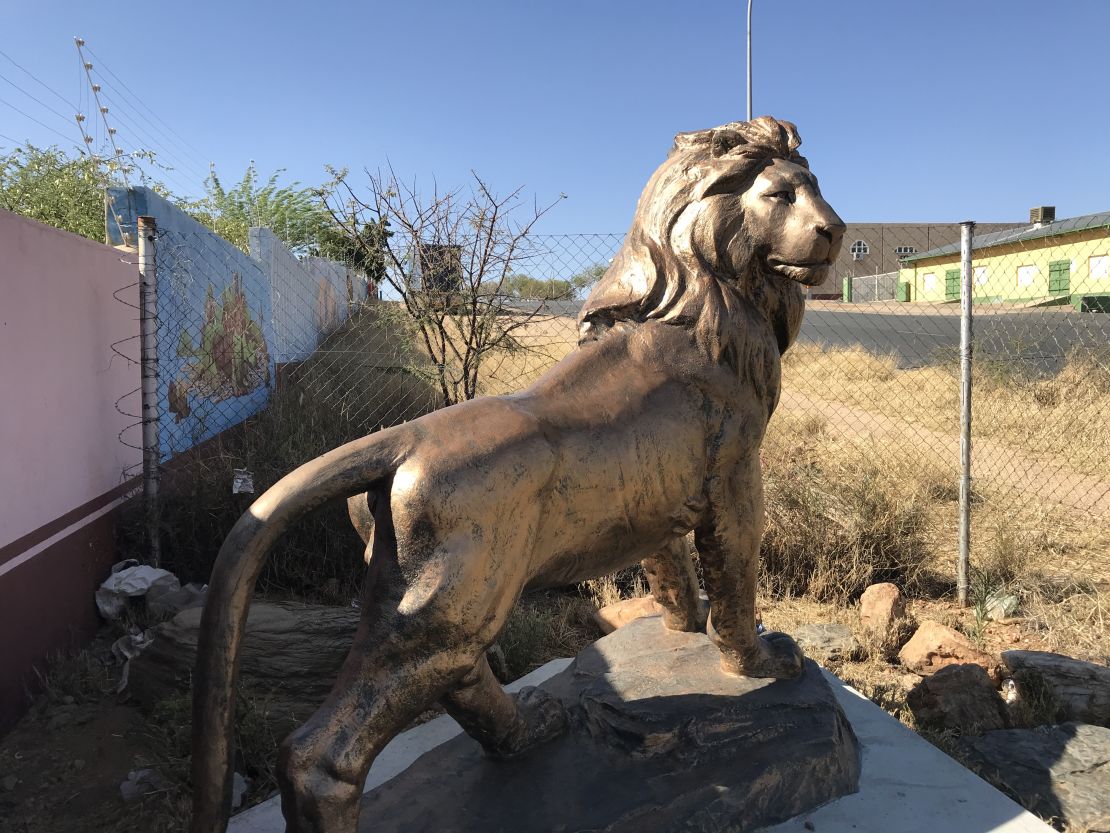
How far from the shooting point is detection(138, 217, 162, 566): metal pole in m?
4.21

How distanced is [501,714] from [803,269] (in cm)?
132

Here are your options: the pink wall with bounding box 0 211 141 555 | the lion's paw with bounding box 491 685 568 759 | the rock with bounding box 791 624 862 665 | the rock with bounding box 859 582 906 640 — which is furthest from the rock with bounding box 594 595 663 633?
the pink wall with bounding box 0 211 141 555

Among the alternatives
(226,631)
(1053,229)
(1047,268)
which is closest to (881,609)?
(226,631)

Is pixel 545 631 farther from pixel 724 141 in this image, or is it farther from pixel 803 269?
pixel 724 141

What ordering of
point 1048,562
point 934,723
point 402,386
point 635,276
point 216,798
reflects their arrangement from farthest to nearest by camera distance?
point 402,386 < point 1048,562 < point 934,723 < point 635,276 < point 216,798

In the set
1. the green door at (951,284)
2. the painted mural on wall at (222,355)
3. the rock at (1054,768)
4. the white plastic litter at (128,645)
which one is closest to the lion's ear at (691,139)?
the rock at (1054,768)

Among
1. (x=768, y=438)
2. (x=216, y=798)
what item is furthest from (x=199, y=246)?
(x=216, y=798)

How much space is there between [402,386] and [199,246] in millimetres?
1919

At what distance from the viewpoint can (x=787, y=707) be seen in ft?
7.42

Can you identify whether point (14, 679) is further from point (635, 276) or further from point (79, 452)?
point (635, 276)

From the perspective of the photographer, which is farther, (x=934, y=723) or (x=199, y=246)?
(x=199, y=246)

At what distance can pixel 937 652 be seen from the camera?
3619mm

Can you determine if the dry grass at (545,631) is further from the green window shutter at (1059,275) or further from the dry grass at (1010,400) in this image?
the green window shutter at (1059,275)

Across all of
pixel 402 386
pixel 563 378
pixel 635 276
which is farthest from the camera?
pixel 402 386
